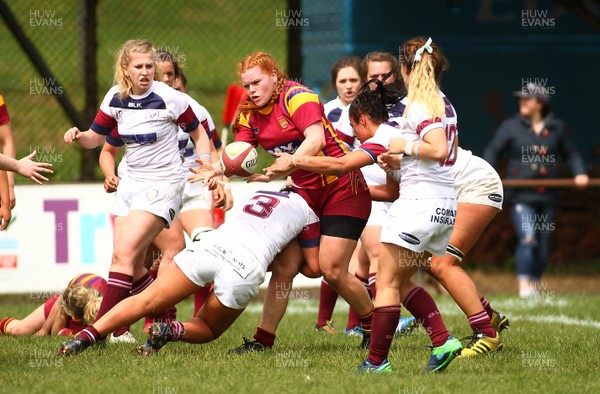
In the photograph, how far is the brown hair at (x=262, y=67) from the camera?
22.1 ft

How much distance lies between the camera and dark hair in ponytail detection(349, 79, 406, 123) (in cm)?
636

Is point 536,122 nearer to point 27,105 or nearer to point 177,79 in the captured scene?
point 177,79

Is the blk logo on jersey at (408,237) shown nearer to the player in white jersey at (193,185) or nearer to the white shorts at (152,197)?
the white shorts at (152,197)

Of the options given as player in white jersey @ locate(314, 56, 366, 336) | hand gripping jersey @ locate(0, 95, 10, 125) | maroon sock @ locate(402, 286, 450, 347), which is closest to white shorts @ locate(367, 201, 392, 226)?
player in white jersey @ locate(314, 56, 366, 336)

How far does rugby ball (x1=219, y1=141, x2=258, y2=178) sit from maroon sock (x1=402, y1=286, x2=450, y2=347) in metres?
1.27

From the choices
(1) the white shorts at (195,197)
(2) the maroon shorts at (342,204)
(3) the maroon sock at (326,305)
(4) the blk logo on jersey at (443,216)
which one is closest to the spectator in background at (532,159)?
(3) the maroon sock at (326,305)

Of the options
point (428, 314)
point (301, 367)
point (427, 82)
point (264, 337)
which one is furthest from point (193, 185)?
point (427, 82)

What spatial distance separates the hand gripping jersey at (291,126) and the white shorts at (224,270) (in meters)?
0.77

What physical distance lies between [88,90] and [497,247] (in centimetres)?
565

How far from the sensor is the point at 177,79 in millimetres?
8445

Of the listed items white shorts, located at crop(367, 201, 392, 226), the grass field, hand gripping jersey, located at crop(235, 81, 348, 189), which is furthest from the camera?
white shorts, located at crop(367, 201, 392, 226)

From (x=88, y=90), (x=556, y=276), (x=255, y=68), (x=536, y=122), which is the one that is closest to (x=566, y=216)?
(x=556, y=276)

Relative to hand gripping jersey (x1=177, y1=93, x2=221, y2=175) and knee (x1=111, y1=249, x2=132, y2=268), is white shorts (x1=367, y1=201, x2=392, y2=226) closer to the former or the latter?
hand gripping jersey (x1=177, y1=93, x2=221, y2=175)

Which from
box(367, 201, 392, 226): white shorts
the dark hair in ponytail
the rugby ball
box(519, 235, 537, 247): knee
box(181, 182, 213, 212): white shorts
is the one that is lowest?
box(519, 235, 537, 247): knee
